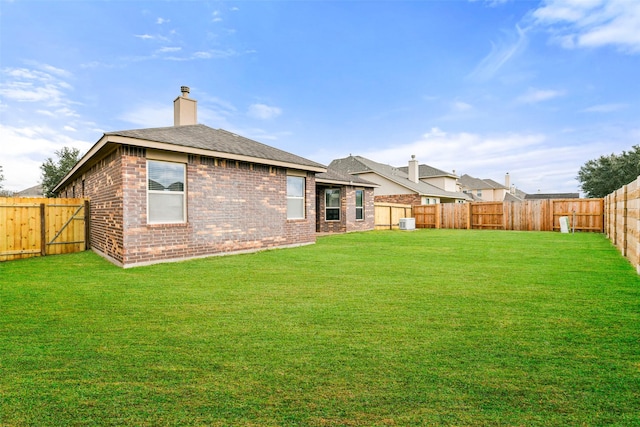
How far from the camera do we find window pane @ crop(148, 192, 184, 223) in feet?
27.4

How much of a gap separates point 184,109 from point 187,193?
506 cm

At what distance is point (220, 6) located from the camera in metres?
11.6

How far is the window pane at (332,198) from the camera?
725 inches

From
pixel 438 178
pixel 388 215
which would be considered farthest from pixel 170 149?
pixel 438 178

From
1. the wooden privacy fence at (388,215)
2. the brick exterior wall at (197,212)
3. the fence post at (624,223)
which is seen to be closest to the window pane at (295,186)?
the brick exterior wall at (197,212)

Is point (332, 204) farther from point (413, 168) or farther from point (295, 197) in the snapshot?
point (413, 168)

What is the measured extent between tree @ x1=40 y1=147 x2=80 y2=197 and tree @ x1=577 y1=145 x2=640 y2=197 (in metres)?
57.7

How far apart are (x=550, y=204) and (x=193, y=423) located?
2267cm

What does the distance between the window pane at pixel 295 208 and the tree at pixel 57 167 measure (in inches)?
1285

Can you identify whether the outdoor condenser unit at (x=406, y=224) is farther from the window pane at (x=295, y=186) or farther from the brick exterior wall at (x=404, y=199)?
the window pane at (x=295, y=186)

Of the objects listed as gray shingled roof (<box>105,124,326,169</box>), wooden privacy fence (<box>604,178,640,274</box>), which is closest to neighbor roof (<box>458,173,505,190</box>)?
wooden privacy fence (<box>604,178,640,274</box>)

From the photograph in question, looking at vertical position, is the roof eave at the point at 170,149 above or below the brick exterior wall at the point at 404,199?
above

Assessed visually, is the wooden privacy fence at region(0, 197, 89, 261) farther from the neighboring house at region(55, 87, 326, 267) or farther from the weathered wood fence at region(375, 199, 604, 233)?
the weathered wood fence at region(375, 199, 604, 233)

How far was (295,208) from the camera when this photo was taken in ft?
40.5
